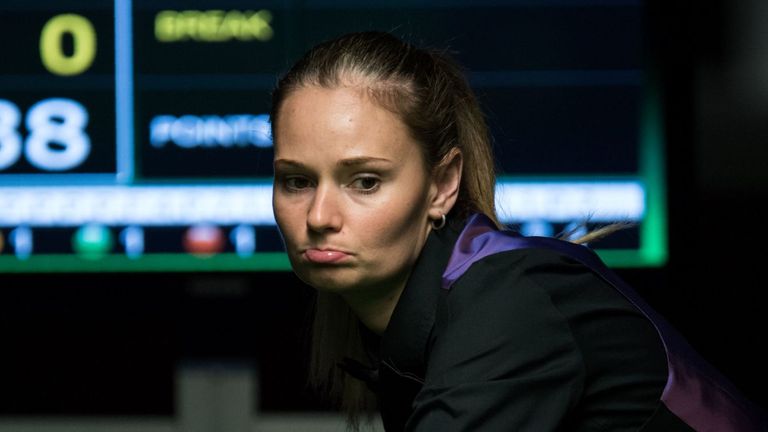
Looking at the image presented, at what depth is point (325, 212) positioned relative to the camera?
158 centimetres

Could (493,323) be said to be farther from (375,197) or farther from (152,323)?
(152,323)

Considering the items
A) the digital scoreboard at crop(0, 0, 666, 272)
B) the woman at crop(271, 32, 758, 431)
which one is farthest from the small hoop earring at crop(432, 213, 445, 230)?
the digital scoreboard at crop(0, 0, 666, 272)

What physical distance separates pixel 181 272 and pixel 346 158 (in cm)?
167

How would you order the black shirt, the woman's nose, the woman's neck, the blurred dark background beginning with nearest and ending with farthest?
the black shirt
the woman's nose
the woman's neck
the blurred dark background

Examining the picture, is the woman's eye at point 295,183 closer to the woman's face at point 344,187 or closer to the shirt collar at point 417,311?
the woman's face at point 344,187

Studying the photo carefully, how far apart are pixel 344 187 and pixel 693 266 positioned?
1.74 metres

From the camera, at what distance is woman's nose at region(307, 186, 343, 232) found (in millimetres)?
1577

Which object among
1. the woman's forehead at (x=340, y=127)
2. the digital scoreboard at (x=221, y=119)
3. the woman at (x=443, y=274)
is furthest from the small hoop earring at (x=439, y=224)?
the digital scoreboard at (x=221, y=119)

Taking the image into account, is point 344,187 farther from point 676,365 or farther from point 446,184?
point 676,365

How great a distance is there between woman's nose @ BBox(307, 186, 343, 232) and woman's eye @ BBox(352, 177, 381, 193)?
0.09ft

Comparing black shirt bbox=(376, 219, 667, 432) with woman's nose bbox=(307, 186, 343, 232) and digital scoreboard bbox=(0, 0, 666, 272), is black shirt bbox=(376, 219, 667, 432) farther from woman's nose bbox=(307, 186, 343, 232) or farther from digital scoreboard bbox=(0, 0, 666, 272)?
digital scoreboard bbox=(0, 0, 666, 272)

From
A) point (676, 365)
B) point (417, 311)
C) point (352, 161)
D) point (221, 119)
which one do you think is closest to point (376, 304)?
point (417, 311)

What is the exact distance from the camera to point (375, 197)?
162 cm

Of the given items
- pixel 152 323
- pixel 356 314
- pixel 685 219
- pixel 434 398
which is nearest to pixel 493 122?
pixel 685 219
